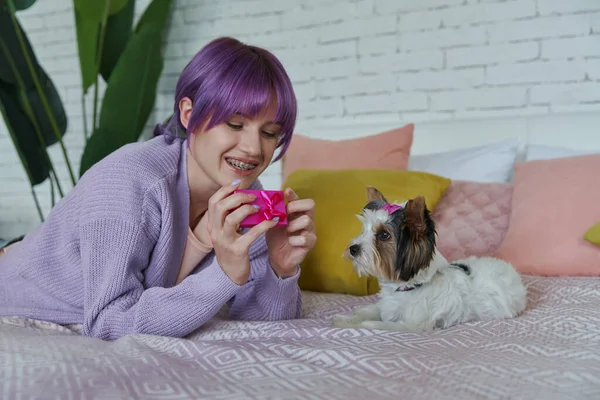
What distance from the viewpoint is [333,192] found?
2.10 meters

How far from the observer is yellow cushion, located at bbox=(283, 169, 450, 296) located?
1994mm

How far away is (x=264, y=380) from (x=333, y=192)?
1173 mm

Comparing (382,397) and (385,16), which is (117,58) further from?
(382,397)

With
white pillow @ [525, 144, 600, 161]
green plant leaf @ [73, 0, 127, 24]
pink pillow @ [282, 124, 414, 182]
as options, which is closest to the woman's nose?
pink pillow @ [282, 124, 414, 182]

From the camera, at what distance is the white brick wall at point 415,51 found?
2691mm

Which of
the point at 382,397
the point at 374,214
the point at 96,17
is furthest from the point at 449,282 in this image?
the point at 96,17

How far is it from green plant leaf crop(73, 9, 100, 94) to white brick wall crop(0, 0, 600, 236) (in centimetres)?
53

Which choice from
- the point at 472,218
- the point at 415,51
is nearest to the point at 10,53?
the point at 415,51

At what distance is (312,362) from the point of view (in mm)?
1110

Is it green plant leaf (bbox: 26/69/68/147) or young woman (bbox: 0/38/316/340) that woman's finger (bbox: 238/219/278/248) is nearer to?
young woman (bbox: 0/38/316/340)

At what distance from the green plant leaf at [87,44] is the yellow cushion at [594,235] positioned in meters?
2.44

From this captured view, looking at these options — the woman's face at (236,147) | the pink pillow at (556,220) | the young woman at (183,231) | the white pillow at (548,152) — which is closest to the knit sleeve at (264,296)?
the young woman at (183,231)

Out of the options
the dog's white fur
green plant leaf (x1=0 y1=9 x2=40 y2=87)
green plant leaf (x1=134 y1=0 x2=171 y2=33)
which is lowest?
the dog's white fur

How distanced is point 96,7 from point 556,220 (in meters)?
2.33
